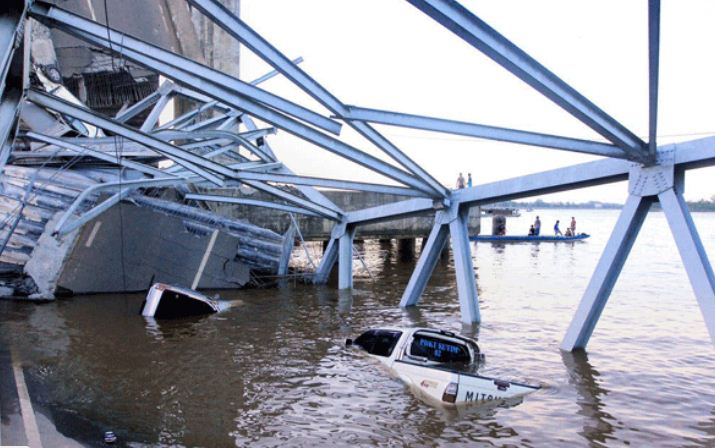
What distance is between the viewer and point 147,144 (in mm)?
17031

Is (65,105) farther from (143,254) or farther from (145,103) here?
(145,103)

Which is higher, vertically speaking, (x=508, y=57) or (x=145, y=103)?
(x=145, y=103)

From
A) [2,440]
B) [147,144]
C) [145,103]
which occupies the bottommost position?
[2,440]

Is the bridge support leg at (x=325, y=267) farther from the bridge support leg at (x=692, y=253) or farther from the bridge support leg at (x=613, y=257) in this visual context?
the bridge support leg at (x=692, y=253)

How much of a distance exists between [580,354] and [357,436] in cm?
767

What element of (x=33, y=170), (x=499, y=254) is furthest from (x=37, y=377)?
(x=499, y=254)

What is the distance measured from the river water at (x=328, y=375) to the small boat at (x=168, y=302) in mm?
605

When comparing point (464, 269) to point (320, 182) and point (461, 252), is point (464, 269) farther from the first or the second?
point (320, 182)

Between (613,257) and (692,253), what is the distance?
1.96m

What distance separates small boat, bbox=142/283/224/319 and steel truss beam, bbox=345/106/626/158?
9913mm

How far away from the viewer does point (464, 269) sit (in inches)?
762

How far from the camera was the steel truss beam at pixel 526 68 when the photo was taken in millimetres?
9758

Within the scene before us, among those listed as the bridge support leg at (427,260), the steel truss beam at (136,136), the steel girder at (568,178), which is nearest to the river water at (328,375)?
the bridge support leg at (427,260)

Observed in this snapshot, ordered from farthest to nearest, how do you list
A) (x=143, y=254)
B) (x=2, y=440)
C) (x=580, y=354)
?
1. (x=143, y=254)
2. (x=580, y=354)
3. (x=2, y=440)
